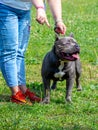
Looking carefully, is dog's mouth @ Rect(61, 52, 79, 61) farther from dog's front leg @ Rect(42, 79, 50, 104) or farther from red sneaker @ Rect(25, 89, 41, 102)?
red sneaker @ Rect(25, 89, 41, 102)

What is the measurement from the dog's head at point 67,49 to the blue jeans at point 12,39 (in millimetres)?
534

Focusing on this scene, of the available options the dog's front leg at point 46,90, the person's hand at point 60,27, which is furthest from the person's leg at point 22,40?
the person's hand at point 60,27

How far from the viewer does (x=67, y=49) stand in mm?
6625

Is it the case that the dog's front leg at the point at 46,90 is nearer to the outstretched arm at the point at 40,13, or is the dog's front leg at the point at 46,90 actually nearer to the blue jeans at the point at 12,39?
the blue jeans at the point at 12,39

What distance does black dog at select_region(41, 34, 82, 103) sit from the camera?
6641 mm

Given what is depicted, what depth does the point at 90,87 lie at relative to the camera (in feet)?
25.7

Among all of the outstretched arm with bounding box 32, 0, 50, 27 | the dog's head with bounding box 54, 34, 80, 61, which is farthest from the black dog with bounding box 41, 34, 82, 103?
the outstretched arm with bounding box 32, 0, 50, 27

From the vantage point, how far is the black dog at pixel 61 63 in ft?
21.8

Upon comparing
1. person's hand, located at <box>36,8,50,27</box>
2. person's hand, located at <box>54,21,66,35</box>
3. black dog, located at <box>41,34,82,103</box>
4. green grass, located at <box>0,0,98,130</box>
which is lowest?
green grass, located at <box>0,0,98,130</box>

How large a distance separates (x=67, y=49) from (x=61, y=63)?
344mm

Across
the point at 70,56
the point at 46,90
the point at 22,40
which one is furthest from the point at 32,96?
the point at 70,56

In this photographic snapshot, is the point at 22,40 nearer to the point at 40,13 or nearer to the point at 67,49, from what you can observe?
the point at 67,49

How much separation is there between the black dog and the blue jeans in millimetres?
406

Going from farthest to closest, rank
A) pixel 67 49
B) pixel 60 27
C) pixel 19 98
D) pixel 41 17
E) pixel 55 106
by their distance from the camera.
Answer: pixel 19 98
pixel 55 106
pixel 67 49
pixel 60 27
pixel 41 17
